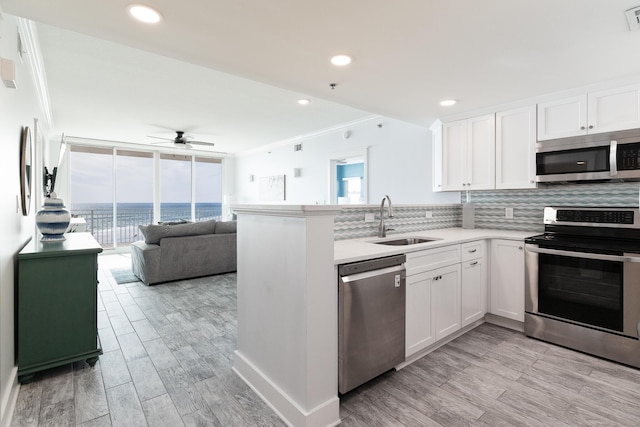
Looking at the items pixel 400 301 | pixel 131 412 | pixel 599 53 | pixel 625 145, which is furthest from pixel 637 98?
pixel 131 412

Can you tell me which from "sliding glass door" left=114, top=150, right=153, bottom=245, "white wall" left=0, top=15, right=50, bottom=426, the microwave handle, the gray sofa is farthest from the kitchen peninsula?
"sliding glass door" left=114, top=150, right=153, bottom=245

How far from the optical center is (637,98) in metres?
2.55

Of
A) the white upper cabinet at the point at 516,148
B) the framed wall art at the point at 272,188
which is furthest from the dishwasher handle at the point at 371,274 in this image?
the framed wall art at the point at 272,188

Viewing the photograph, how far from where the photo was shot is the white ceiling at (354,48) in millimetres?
1726

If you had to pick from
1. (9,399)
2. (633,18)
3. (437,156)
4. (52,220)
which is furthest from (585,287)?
(52,220)

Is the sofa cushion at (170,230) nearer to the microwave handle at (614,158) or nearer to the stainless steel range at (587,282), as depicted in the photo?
the stainless steel range at (587,282)

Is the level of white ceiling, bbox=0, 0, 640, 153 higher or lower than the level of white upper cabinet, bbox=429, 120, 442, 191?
higher

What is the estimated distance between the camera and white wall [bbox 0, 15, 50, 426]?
1.70 m

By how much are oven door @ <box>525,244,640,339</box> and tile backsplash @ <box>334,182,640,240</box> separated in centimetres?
82

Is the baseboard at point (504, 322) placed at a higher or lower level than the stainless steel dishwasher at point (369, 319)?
lower

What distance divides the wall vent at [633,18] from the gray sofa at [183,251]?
4815mm

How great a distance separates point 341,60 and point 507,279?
8.26 feet

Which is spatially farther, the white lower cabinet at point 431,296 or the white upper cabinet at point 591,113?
the white upper cabinet at point 591,113

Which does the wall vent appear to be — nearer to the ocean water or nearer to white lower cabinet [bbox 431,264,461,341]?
white lower cabinet [bbox 431,264,461,341]
